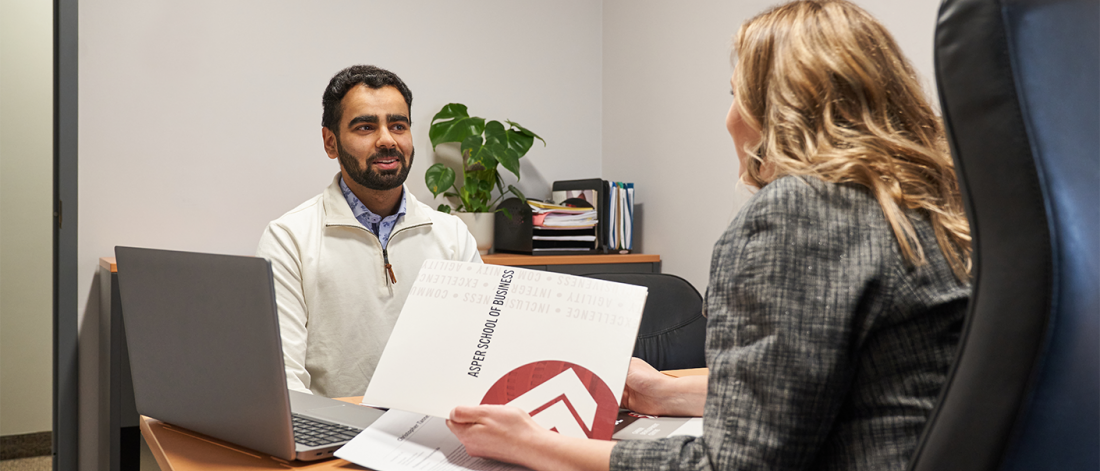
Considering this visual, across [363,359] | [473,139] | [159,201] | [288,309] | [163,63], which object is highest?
[163,63]

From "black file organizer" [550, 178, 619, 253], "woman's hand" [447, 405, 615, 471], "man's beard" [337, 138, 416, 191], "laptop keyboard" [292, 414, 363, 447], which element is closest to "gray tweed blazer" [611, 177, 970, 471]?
"woman's hand" [447, 405, 615, 471]

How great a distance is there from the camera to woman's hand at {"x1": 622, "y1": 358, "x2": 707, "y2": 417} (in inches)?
42.1

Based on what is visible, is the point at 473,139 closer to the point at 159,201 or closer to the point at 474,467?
the point at 159,201

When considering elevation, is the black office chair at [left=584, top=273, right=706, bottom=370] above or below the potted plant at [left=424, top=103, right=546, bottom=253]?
below

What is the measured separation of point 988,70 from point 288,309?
1.60 metres

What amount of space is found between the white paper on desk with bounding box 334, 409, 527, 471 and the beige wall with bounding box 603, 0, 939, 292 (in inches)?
68.5

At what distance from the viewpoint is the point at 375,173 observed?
76.3 inches

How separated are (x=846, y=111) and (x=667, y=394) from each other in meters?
0.50

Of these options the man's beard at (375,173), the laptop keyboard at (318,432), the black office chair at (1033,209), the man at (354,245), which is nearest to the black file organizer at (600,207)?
the man at (354,245)

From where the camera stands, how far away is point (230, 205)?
2.68 metres

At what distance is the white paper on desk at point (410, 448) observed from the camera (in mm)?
833

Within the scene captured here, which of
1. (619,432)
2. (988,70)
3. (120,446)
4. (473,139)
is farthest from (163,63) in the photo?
(988,70)

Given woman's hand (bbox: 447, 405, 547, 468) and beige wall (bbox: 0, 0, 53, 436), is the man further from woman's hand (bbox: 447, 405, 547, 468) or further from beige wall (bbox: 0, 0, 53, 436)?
beige wall (bbox: 0, 0, 53, 436)

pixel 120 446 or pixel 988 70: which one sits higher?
pixel 988 70
